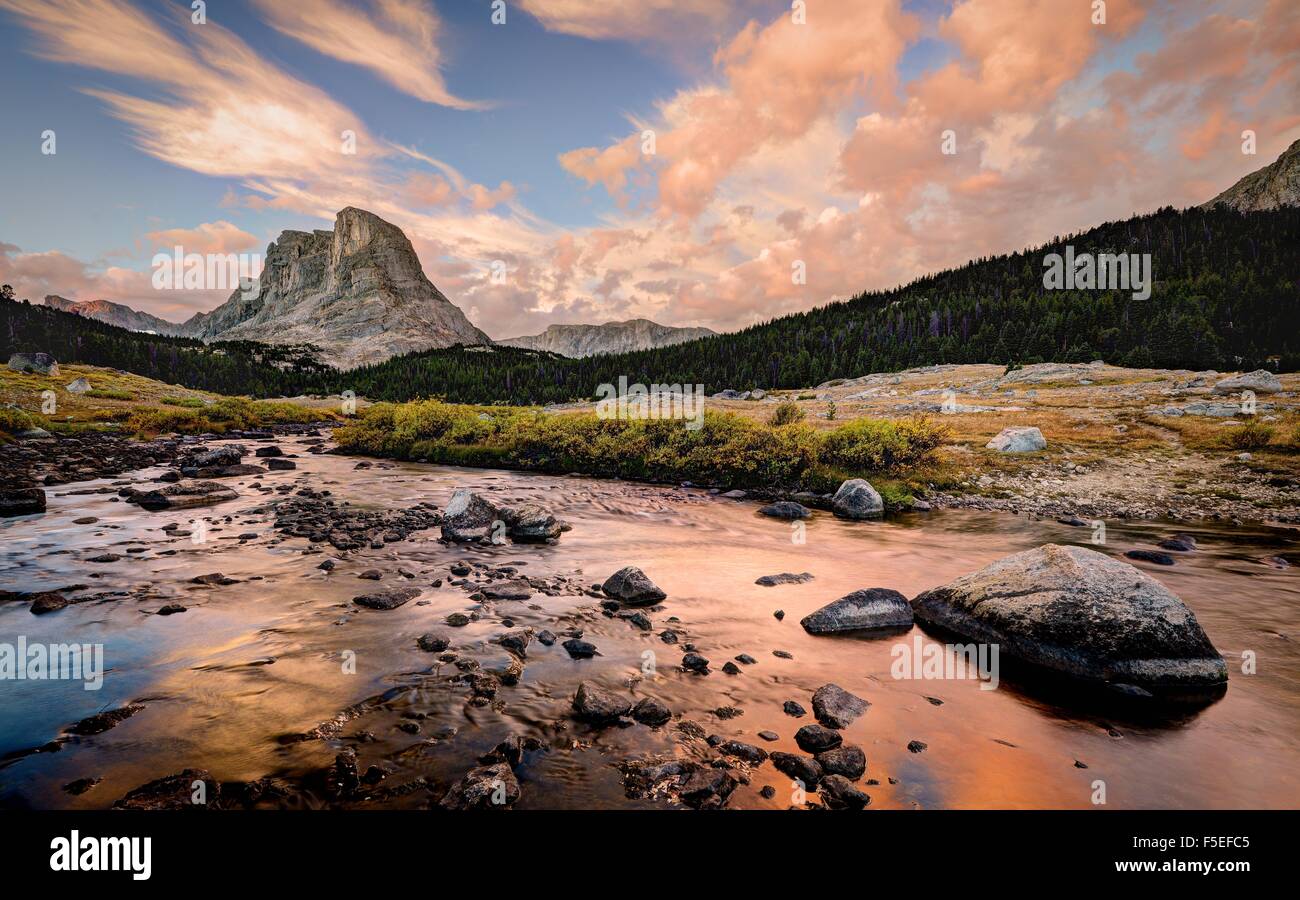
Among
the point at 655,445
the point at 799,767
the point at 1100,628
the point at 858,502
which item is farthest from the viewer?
the point at 655,445

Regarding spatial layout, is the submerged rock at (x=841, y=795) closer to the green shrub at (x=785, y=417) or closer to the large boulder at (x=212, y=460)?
the green shrub at (x=785, y=417)

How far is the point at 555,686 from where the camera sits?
7.05 metres

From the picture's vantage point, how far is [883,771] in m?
5.38

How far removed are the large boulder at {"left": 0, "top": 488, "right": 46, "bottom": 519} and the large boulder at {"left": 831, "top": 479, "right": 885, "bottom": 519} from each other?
2720 cm

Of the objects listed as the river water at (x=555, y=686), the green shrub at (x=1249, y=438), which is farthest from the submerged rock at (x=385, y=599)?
the green shrub at (x=1249, y=438)

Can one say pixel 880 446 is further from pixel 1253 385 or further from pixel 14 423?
pixel 14 423

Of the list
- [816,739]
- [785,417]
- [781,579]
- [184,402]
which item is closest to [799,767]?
[816,739]

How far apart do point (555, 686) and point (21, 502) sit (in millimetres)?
19836

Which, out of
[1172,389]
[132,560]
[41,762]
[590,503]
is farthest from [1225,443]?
[132,560]

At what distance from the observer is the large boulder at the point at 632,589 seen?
10.6m

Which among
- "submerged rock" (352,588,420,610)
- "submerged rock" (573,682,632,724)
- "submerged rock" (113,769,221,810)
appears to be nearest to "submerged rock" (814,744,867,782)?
"submerged rock" (573,682,632,724)

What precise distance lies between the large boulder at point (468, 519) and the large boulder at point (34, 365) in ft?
284

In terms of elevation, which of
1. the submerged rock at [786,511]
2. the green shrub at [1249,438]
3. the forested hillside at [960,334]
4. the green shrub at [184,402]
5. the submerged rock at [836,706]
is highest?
the forested hillside at [960,334]
